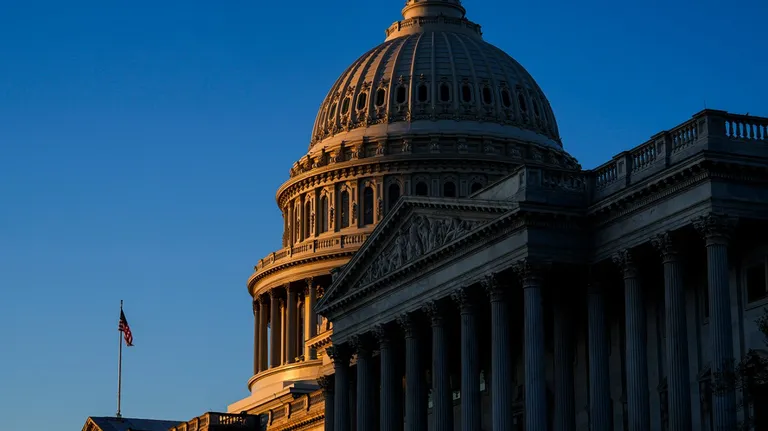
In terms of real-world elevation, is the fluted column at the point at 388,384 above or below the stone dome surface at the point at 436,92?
below

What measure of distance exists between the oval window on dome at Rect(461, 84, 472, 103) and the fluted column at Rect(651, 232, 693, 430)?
76202mm

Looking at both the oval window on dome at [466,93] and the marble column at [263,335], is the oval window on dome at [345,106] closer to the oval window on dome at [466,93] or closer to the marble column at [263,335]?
the oval window on dome at [466,93]

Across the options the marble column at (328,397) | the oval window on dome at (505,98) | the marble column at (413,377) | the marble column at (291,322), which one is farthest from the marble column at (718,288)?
the marble column at (291,322)

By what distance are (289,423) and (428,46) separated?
42.6 m

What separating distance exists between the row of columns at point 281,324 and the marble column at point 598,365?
6874 centimetres

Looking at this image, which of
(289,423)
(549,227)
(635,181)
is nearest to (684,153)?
(635,181)

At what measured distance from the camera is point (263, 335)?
15500 cm

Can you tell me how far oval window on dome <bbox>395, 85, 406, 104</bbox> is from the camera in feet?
477

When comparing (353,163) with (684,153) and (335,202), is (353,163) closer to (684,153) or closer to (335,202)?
(335,202)

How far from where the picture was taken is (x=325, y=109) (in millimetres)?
152500

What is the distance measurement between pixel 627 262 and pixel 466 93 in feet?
244

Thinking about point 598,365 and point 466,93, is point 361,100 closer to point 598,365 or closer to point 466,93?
point 466,93

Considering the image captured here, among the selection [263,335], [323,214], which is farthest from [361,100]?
[263,335]

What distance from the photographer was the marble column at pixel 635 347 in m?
70.1
